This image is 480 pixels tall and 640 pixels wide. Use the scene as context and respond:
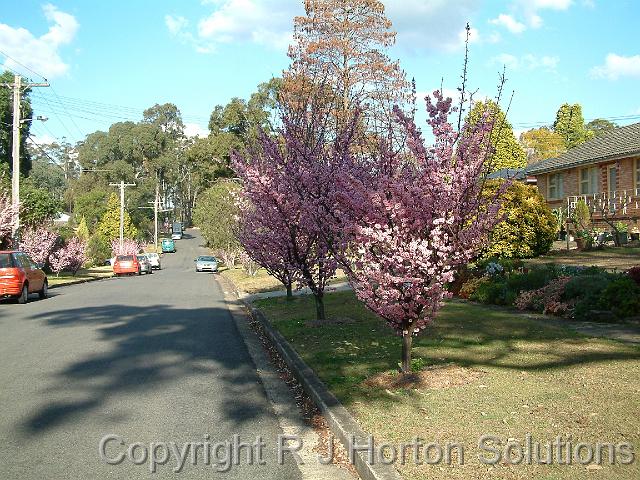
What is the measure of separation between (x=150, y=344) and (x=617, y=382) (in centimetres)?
820

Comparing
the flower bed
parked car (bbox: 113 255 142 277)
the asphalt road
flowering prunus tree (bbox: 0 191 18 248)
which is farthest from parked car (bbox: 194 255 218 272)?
the flower bed

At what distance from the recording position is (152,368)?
959 centimetres

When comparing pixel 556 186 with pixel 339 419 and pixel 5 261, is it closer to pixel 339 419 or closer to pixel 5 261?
pixel 5 261

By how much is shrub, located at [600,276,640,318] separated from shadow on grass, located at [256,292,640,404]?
1.20 metres

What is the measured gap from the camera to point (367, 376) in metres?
8.02

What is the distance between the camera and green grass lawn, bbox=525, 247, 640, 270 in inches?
626

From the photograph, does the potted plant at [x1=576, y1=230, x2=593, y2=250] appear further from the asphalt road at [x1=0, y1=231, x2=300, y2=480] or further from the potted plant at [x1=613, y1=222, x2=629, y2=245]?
the asphalt road at [x1=0, y1=231, x2=300, y2=480]

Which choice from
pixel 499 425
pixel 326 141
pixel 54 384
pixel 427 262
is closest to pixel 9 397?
pixel 54 384

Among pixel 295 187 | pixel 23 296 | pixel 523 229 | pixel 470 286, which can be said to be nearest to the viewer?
pixel 295 187

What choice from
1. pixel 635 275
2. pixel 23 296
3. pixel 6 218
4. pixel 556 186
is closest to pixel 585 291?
pixel 635 275

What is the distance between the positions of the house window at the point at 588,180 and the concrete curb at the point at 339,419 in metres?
22.7

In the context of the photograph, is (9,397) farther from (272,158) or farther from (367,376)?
(272,158)

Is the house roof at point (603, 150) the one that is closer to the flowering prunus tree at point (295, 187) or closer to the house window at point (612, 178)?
the house window at point (612, 178)

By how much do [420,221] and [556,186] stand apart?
90.1 ft
